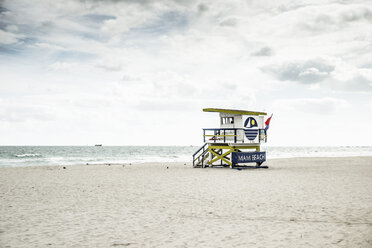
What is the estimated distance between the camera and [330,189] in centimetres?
1371

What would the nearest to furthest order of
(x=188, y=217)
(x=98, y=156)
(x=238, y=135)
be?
1. (x=188, y=217)
2. (x=238, y=135)
3. (x=98, y=156)

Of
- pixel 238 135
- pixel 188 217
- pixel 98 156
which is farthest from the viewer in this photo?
pixel 98 156

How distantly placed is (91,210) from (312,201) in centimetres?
741

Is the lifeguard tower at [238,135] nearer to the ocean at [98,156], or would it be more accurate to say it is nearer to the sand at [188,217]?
the sand at [188,217]

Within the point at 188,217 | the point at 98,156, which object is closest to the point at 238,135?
the point at 188,217

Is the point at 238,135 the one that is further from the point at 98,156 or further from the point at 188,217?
the point at 98,156

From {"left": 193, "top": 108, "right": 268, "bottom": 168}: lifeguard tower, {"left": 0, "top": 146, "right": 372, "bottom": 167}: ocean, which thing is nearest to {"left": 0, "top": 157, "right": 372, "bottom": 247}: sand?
{"left": 193, "top": 108, "right": 268, "bottom": 168}: lifeguard tower

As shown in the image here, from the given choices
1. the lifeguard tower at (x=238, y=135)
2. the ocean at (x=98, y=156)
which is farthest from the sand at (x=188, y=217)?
the ocean at (x=98, y=156)

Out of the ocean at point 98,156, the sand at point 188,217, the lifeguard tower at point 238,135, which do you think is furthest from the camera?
the ocean at point 98,156

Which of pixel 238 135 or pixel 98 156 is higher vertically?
pixel 238 135

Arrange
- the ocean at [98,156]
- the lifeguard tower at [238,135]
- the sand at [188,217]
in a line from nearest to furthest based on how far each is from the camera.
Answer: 1. the sand at [188,217]
2. the lifeguard tower at [238,135]
3. the ocean at [98,156]

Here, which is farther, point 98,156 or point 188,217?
point 98,156

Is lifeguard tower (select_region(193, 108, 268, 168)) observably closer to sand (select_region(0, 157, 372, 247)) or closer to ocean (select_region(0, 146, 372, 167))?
sand (select_region(0, 157, 372, 247))

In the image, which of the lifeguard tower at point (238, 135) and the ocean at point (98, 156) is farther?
the ocean at point (98, 156)
